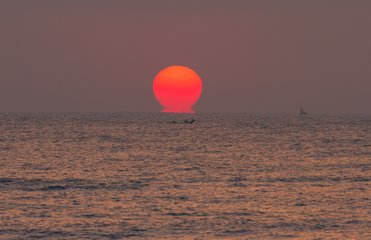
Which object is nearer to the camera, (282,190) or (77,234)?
(77,234)

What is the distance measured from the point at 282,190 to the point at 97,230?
20.7 meters

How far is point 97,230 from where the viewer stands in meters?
38.4

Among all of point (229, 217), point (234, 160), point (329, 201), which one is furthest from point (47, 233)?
point (234, 160)

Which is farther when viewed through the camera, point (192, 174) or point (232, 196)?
point (192, 174)

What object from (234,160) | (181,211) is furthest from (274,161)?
(181,211)

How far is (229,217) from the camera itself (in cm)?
4225

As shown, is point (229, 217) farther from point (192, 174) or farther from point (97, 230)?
point (192, 174)

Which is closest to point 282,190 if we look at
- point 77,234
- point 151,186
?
point 151,186

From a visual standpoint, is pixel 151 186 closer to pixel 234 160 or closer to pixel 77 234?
pixel 77 234

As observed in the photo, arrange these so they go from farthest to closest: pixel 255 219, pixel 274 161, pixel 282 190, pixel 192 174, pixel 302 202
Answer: pixel 274 161
pixel 192 174
pixel 282 190
pixel 302 202
pixel 255 219

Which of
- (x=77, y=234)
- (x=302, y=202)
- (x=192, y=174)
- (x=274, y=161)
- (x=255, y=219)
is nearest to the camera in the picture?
(x=77, y=234)

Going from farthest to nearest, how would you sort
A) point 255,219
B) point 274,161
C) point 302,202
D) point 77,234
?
point 274,161 < point 302,202 < point 255,219 < point 77,234

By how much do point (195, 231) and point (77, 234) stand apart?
677 cm

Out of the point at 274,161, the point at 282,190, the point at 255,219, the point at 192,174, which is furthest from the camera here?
the point at 274,161
